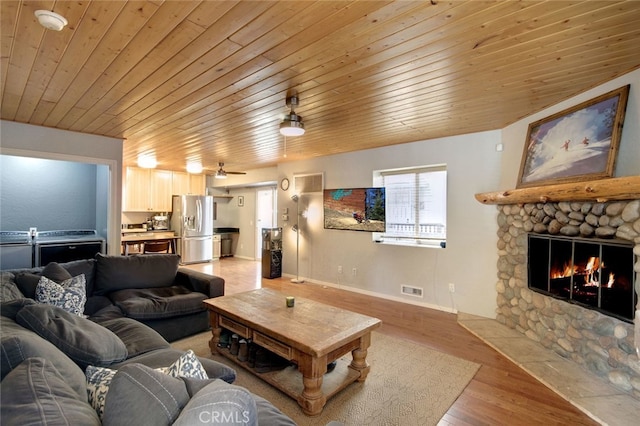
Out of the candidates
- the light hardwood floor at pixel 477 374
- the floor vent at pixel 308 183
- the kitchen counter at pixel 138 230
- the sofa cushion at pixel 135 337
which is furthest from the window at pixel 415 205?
the kitchen counter at pixel 138 230

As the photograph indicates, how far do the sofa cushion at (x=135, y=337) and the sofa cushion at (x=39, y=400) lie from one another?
44.5 inches

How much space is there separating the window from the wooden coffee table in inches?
94.1

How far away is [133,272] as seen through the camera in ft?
11.4

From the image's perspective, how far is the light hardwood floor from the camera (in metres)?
2.08

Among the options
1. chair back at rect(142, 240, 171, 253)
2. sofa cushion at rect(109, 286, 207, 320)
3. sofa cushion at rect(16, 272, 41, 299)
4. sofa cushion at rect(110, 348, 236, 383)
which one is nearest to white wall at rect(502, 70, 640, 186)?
sofa cushion at rect(110, 348, 236, 383)

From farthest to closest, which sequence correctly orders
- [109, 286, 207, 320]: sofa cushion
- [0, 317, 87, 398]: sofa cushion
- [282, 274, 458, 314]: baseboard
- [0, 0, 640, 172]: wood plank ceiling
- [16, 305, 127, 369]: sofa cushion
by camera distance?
1. [282, 274, 458, 314]: baseboard
2. [109, 286, 207, 320]: sofa cushion
3. [0, 0, 640, 172]: wood plank ceiling
4. [16, 305, 127, 369]: sofa cushion
5. [0, 317, 87, 398]: sofa cushion

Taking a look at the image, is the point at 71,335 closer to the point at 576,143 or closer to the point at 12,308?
the point at 12,308

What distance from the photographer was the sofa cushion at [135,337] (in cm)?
203

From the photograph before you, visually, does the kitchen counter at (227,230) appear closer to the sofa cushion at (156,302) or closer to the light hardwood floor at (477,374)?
the light hardwood floor at (477,374)

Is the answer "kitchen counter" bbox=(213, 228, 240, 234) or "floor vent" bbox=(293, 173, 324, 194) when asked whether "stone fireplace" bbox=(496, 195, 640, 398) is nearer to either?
"floor vent" bbox=(293, 173, 324, 194)

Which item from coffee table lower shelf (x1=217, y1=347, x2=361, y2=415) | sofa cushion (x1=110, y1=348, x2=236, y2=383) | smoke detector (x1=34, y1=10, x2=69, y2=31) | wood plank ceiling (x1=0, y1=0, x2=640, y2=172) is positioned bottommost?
coffee table lower shelf (x1=217, y1=347, x2=361, y2=415)

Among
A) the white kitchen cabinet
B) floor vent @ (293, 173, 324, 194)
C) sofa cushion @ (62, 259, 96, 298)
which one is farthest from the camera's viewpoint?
the white kitchen cabinet

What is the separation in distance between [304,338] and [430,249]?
2.82 metres

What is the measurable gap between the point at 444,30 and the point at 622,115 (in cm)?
173
